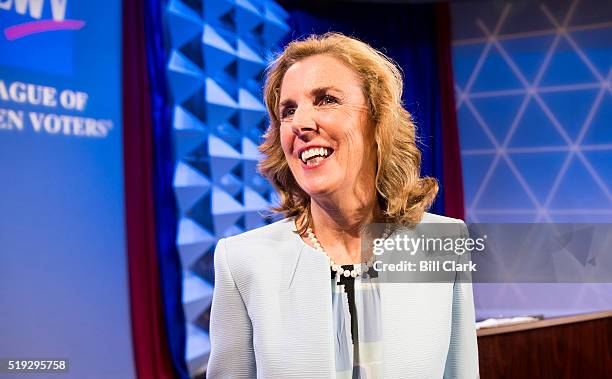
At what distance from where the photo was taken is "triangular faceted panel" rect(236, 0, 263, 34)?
14.8 ft

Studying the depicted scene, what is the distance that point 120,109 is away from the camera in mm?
3809

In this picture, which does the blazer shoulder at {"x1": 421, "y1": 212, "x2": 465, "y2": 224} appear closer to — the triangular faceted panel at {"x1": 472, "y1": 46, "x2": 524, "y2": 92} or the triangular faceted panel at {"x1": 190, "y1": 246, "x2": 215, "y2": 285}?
the triangular faceted panel at {"x1": 190, "y1": 246, "x2": 215, "y2": 285}

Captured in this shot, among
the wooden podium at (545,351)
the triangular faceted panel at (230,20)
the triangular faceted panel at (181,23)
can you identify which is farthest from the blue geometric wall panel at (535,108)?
the wooden podium at (545,351)

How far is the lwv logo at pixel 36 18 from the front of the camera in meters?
3.28

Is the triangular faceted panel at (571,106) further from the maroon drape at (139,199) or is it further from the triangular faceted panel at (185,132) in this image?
the maroon drape at (139,199)

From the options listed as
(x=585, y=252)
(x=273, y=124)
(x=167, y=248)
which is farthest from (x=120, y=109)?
(x=585, y=252)

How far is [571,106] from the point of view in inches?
220

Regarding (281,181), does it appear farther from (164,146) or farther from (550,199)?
(550,199)

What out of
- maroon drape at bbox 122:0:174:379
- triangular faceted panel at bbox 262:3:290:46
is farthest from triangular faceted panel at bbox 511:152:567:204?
maroon drape at bbox 122:0:174:379

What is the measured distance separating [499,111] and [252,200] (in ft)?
8.66

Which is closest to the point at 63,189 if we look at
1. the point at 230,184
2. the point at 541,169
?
the point at 230,184

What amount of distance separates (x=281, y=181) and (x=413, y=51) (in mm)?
4892

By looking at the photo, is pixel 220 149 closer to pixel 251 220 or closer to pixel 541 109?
pixel 251 220

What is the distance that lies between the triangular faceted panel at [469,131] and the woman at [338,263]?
193 inches
